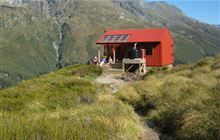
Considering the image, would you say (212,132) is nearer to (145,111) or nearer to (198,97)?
(198,97)

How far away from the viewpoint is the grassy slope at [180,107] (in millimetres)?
8523

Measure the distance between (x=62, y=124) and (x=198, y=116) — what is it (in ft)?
11.3

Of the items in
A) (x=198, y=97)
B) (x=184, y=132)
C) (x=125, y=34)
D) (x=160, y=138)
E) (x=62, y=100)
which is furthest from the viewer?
(x=125, y=34)

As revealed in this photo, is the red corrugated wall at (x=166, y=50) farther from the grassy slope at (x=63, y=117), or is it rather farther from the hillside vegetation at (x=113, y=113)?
the hillside vegetation at (x=113, y=113)

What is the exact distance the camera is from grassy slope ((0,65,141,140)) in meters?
7.11

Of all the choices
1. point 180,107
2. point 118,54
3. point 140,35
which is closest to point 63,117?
point 180,107

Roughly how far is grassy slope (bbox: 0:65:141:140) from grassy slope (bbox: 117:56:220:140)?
3.30 ft

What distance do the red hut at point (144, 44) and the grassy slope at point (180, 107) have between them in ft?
67.7

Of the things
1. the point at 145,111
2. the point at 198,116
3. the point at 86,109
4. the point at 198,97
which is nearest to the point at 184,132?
the point at 198,116

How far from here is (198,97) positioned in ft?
36.4

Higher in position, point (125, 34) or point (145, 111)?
point (125, 34)

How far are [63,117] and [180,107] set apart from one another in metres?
3.56

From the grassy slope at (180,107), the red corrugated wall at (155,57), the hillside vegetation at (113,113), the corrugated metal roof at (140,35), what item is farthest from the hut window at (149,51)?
the grassy slope at (180,107)

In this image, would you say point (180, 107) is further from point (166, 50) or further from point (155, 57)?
point (166, 50)
